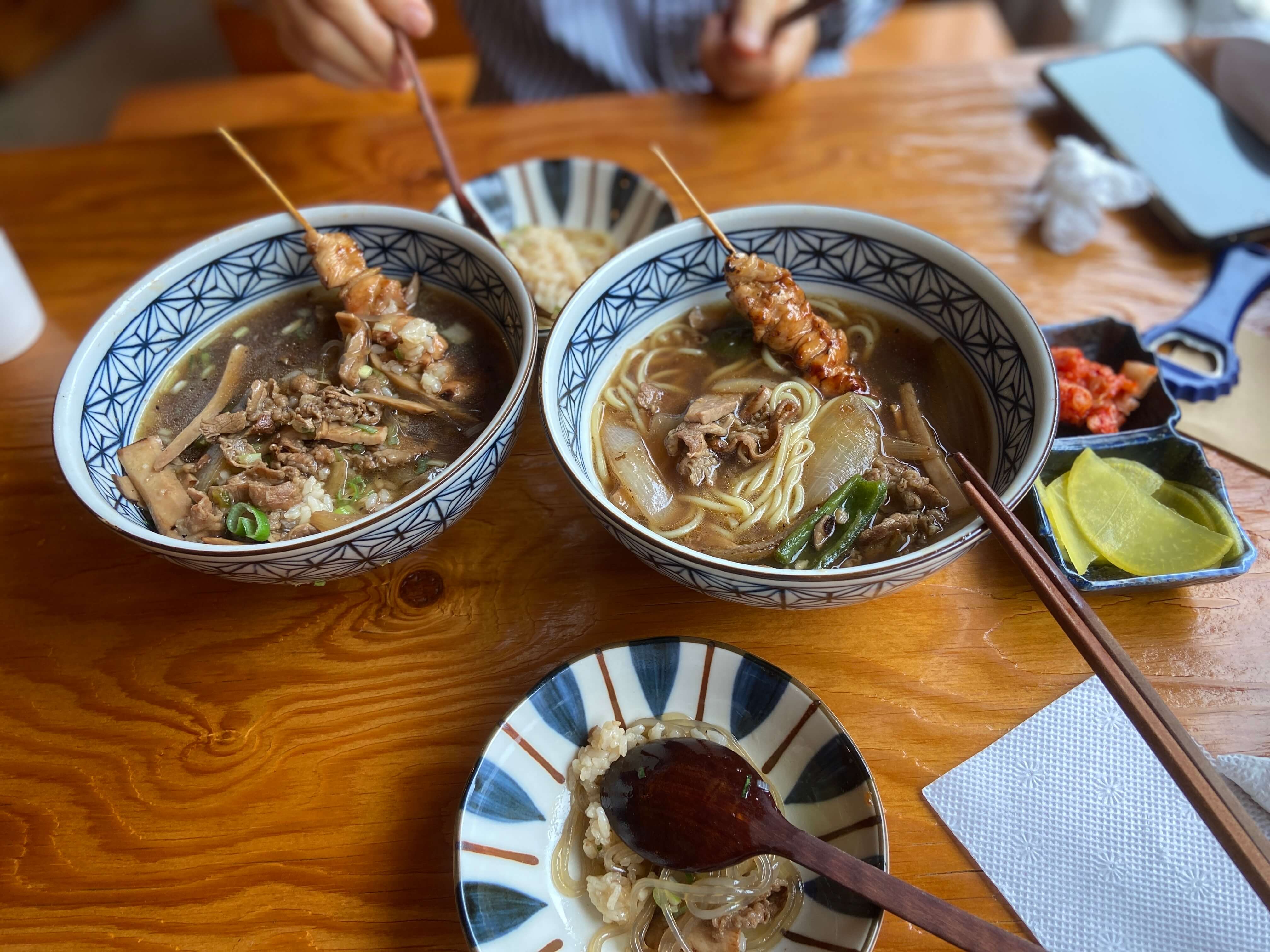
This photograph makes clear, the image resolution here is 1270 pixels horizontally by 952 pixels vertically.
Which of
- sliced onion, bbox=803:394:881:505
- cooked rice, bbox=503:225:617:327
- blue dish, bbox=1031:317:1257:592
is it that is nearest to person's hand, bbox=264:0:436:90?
cooked rice, bbox=503:225:617:327

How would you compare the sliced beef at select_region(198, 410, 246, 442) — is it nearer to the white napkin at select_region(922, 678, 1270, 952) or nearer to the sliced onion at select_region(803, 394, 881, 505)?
the sliced onion at select_region(803, 394, 881, 505)

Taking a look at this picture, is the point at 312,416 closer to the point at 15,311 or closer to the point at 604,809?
the point at 604,809

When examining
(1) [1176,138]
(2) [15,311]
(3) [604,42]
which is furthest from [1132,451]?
(2) [15,311]

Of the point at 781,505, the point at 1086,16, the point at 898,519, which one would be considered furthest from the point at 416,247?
the point at 1086,16

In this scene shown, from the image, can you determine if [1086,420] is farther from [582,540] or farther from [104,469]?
[104,469]

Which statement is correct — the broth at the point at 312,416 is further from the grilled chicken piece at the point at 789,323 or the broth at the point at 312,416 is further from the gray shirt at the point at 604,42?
the gray shirt at the point at 604,42

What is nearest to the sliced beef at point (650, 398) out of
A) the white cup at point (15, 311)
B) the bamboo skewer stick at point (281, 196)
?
the bamboo skewer stick at point (281, 196)
